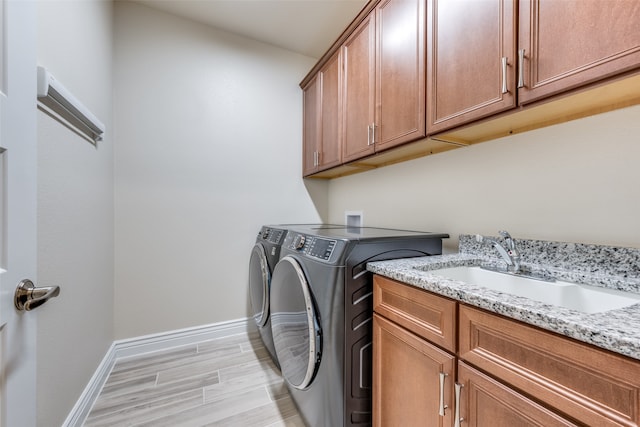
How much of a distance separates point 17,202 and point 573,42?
159 centimetres

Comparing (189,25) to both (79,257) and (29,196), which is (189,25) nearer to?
(79,257)

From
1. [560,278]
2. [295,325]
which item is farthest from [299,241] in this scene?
[560,278]

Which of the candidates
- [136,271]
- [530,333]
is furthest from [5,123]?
[136,271]

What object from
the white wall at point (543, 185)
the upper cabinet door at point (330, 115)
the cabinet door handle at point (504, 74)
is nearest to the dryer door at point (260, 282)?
the upper cabinet door at point (330, 115)

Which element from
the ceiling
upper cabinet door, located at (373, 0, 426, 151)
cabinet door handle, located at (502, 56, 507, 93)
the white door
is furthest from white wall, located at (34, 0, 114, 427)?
cabinet door handle, located at (502, 56, 507, 93)

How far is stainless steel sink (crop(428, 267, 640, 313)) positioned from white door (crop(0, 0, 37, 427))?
4.30ft

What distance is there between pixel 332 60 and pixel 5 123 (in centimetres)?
191

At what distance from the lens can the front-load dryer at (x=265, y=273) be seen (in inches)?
69.6

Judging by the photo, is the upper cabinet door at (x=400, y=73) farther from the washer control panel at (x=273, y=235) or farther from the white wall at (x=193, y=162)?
the white wall at (x=193, y=162)

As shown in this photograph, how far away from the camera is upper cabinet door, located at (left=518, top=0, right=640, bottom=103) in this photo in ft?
2.22

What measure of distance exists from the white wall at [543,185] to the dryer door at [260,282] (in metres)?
1.06

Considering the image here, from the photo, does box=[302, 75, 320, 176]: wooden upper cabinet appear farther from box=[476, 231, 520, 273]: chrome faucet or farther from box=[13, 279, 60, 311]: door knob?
box=[13, 279, 60, 311]: door knob

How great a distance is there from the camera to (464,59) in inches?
41.3

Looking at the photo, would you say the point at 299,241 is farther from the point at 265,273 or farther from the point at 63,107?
the point at 63,107
